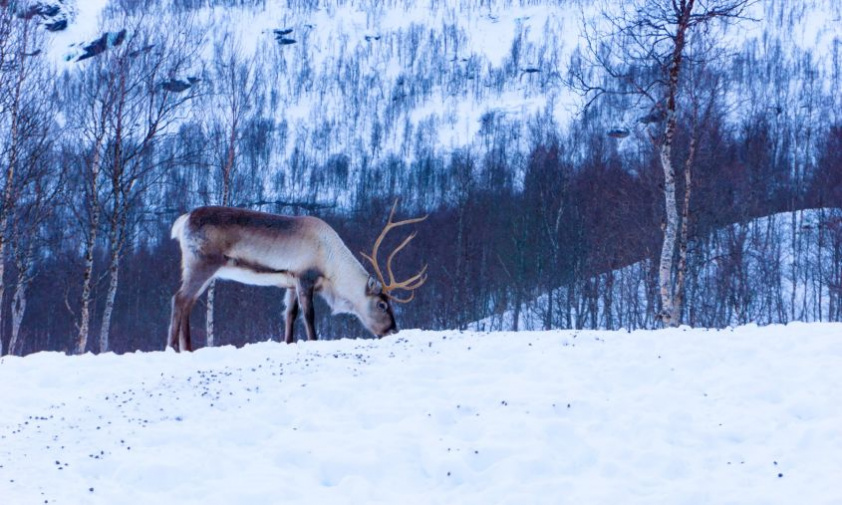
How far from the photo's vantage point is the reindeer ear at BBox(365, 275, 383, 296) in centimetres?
1271

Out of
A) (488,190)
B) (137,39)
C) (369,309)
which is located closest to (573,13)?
(488,190)

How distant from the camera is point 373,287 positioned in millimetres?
12711

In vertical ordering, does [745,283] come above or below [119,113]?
below

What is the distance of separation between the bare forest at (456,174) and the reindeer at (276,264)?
5429mm

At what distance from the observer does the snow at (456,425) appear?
577 cm

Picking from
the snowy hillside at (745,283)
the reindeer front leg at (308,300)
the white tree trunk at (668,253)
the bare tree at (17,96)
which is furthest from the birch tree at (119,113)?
the snowy hillside at (745,283)

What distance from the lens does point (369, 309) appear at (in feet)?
42.0

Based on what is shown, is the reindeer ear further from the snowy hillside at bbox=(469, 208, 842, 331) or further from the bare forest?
the snowy hillside at bbox=(469, 208, 842, 331)

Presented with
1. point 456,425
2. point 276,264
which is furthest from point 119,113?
point 456,425

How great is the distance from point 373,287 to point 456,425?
19.9 ft

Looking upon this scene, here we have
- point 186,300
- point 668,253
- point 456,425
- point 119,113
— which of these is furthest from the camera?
point 119,113

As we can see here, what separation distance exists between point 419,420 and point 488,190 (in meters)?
42.8

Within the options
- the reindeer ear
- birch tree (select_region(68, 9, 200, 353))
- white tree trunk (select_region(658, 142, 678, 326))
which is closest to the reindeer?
the reindeer ear

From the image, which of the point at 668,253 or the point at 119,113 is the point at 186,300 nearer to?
the point at 668,253
